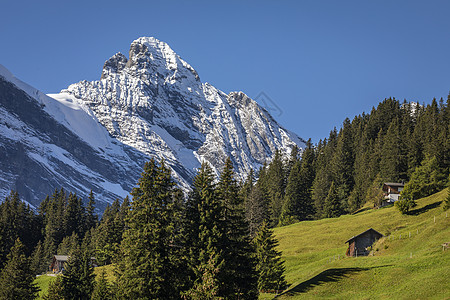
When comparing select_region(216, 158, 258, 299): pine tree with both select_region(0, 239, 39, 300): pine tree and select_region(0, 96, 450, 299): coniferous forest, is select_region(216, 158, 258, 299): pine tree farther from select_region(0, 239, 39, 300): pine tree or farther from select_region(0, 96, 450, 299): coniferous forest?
select_region(0, 239, 39, 300): pine tree

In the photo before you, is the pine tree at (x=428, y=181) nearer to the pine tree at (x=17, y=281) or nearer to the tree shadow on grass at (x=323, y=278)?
the tree shadow on grass at (x=323, y=278)

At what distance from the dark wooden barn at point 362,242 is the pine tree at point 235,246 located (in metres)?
22.8

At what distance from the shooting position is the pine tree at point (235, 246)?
4250 centimetres

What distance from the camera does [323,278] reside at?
1916 inches

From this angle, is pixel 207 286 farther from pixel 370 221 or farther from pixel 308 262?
pixel 370 221

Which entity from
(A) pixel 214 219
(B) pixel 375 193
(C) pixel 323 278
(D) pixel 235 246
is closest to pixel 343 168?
(B) pixel 375 193

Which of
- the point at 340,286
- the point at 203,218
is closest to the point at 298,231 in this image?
the point at 340,286

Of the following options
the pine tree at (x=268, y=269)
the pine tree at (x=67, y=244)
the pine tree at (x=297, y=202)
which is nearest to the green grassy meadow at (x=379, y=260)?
the pine tree at (x=268, y=269)

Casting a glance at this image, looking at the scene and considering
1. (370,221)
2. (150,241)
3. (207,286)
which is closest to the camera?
(207,286)

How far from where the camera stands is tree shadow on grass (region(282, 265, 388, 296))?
4744 cm

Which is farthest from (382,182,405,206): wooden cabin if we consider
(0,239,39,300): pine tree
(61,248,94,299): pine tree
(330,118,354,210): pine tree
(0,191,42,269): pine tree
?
(0,191,42,269): pine tree

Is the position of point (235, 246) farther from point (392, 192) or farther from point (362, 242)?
point (392, 192)

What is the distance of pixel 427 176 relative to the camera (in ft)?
297

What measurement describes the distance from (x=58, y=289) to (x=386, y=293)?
143ft
